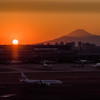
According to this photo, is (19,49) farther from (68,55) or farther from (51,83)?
(51,83)

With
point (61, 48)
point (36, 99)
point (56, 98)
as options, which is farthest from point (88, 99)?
point (61, 48)

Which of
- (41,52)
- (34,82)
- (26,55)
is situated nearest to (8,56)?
(26,55)

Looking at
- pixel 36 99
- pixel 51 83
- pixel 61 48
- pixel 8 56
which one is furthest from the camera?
pixel 61 48

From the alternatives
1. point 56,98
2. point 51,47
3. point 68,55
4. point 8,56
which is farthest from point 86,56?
point 56,98

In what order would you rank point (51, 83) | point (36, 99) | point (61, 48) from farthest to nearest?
point (61, 48) < point (51, 83) < point (36, 99)

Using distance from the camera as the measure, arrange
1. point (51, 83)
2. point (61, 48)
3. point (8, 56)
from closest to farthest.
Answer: point (51, 83), point (8, 56), point (61, 48)

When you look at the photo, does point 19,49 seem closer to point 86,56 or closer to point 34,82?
point 86,56

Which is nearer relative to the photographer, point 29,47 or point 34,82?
point 34,82

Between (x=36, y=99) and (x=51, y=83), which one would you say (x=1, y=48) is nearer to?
(x=51, y=83)

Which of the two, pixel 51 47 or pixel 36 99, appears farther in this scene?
pixel 51 47
